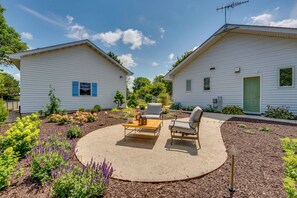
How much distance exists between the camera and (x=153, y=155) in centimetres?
328

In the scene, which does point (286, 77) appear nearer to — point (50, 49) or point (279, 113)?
point (279, 113)

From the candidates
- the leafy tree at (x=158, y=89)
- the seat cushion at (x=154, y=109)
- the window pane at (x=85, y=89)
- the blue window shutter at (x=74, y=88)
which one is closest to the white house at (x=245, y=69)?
the seat cushion at (x=154, y=109)

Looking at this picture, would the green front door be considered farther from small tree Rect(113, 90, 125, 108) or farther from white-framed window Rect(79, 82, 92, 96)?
white-framed window Rect(79, 82, 92, 96)

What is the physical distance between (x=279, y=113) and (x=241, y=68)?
11.4 ft

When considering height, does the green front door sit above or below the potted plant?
above

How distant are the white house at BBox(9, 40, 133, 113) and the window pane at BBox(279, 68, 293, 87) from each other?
38.0 ft

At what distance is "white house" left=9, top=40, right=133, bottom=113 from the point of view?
845 cm

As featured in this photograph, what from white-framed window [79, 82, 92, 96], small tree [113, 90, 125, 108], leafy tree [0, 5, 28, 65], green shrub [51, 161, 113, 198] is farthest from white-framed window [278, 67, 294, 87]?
leafy tree [0, 5, 28, 65]

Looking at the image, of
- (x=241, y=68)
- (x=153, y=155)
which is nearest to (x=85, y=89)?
(x=153, y=155)

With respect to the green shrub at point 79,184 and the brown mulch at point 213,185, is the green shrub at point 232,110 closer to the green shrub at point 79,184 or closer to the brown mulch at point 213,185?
the brown mulch at point 213,185

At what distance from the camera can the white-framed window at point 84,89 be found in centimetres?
1064

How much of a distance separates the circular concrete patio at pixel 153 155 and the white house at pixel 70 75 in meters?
6.74

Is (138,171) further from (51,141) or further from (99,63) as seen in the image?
(99,63)

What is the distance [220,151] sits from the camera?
139 inches
